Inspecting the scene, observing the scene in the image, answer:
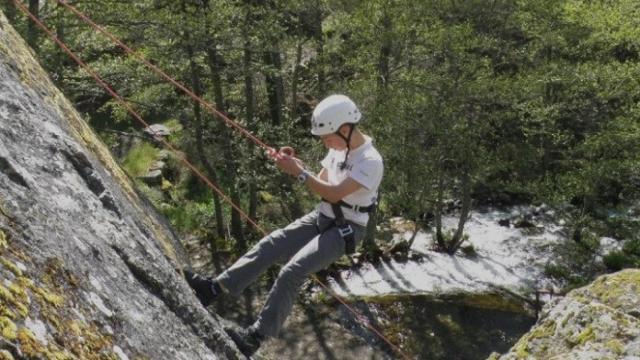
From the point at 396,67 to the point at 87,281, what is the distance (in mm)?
16793

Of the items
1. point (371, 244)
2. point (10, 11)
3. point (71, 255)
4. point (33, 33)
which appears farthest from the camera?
point (371, 244)

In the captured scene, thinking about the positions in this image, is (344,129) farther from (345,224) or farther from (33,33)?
(33,33)

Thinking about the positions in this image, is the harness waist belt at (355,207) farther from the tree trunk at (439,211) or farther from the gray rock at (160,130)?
the gray rock at (160,130)

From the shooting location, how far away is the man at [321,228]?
5391mm

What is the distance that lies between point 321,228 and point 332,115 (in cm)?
110

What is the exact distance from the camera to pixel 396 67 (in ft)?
61.6

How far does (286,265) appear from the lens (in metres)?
5.59

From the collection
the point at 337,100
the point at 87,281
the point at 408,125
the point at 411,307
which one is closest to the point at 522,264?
the point at 411,307

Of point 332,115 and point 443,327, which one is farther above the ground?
point 332,115

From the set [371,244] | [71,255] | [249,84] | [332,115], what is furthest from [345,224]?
[371,244]

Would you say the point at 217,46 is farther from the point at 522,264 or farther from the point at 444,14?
the point at 522,264

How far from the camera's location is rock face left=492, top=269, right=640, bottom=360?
12.9ft

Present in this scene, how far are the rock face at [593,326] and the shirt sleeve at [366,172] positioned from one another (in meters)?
1.79

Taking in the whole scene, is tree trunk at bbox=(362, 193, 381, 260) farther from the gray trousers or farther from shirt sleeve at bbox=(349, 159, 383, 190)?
shirt sleeve at bbox=(349, 159, 383, 190)
